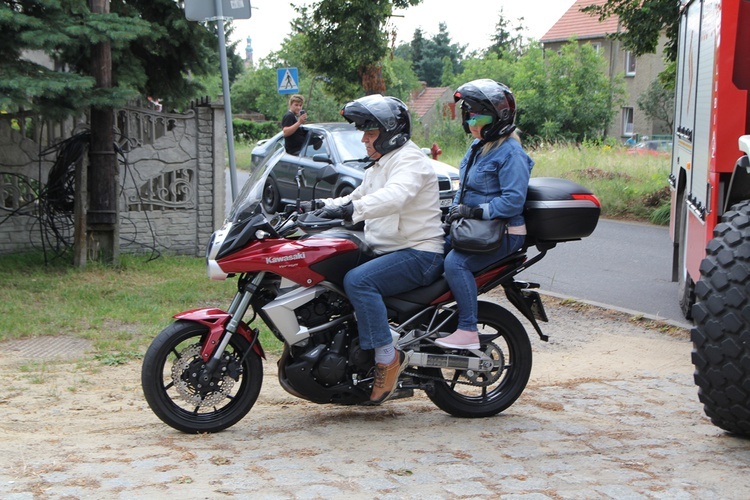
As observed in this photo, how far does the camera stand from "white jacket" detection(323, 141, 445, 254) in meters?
5.39

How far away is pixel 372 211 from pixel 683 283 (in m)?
5.49

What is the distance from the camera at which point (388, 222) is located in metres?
5.45

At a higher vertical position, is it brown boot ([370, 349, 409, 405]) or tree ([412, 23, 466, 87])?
tree ([412, 23, 466, 87])

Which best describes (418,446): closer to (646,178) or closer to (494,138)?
(494,138)

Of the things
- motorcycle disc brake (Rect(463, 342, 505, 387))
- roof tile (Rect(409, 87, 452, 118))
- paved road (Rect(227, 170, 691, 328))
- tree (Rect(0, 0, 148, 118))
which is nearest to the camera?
motorcycle disc brake (Rect(463, 342, 505, 387))

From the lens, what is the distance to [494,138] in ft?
18.3

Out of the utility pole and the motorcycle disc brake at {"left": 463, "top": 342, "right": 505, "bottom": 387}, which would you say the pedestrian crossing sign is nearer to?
the utility pole

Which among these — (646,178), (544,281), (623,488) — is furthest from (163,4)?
(646,178)

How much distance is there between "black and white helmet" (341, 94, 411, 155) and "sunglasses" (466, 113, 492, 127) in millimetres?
379

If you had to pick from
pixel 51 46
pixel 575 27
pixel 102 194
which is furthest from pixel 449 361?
pixel 575 27

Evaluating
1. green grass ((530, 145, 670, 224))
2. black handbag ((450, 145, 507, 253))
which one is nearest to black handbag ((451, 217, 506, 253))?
black handbag ((450, 145, 507, 253))

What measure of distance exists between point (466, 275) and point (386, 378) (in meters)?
0.72

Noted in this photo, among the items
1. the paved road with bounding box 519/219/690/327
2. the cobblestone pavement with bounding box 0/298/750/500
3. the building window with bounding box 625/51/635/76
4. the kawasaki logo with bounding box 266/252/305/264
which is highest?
the building window with bounding box 625/51/635/76

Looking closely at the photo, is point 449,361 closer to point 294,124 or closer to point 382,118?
point 382,118
